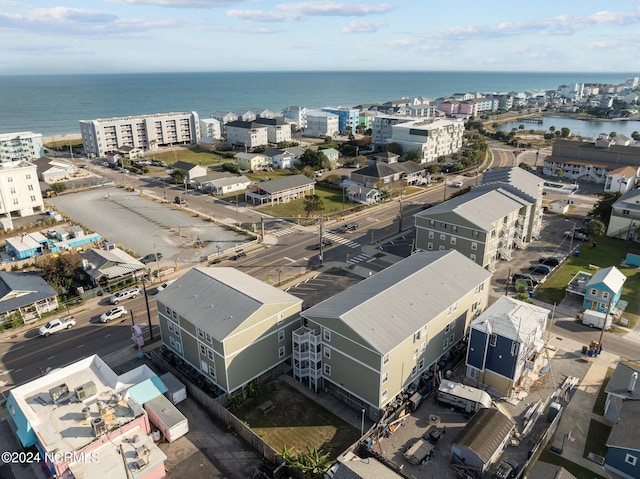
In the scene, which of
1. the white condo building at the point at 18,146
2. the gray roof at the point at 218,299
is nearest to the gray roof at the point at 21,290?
the gray roof at the point at 218,299

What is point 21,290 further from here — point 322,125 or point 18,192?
point 322,125

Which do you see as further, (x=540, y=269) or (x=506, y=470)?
(x=540, y=269)

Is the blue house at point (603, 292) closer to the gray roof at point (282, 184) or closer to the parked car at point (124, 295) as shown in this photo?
the parked car at point (124, 295)

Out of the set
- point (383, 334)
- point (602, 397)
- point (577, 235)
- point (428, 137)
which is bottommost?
point (602, 397)

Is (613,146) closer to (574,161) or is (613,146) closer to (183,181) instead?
(574,161)

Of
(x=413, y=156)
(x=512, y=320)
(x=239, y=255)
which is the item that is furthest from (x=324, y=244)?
(x=413, y=156)

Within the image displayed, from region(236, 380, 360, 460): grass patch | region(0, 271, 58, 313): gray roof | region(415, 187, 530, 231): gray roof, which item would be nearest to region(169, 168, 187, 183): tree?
region(0, 271, 58, 313): gray roof
